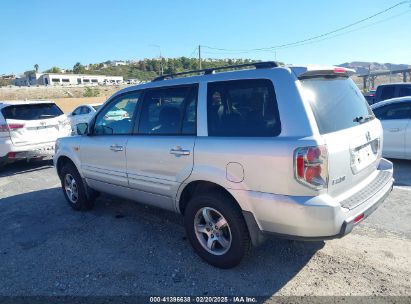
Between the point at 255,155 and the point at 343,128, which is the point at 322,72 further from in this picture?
the point at 255,155

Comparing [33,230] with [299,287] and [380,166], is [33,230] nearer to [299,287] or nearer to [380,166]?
[299,287]

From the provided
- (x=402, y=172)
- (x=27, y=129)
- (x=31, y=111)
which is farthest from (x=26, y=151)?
(x=402, y=172)

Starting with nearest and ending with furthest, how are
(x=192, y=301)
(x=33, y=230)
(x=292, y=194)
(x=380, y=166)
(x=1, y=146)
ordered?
(x=292, y=194) < (x=192, y=301) < (x=380, y=166) < (x=33, y=230) < (x=1, y=146)

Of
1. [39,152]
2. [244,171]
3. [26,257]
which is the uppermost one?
[244,171]

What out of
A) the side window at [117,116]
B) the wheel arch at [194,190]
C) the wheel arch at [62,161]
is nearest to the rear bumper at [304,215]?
the wheel arch at [194,190]

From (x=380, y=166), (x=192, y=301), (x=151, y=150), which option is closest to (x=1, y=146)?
(x=151, y=150)

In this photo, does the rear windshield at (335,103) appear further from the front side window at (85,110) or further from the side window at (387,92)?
the front side window at (85,110)

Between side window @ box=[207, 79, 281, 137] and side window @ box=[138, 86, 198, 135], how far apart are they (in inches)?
10.0

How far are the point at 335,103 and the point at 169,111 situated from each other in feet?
5.63

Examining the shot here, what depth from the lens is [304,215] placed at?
2611 mm

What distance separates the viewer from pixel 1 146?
7633 mm

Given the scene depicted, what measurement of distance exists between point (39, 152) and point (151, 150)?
5.40m

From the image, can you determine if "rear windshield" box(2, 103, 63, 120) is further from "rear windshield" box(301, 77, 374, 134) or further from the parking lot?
"rear windshield" box(301, 77, 374, 134)

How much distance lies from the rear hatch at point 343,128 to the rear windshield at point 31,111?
7.26 metres
